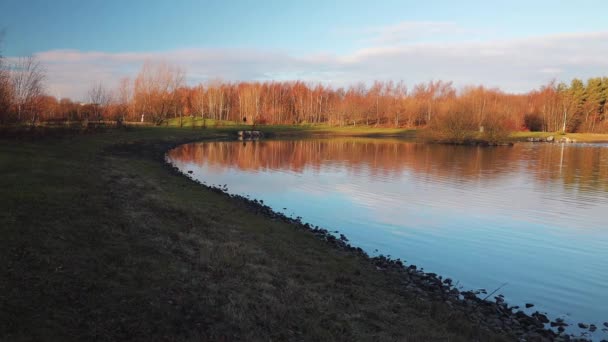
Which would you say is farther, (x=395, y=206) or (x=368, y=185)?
(x=368, y=185)

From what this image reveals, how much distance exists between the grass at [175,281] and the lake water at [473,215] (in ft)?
10.9

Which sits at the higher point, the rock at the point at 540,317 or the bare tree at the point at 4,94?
the bare tree at the point at 4,94

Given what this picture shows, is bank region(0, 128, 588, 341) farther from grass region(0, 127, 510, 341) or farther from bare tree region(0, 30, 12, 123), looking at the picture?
bare tree region(0, 30, 12, 123)

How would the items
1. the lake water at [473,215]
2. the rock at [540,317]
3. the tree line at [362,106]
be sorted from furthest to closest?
the tree line at [362,106]
the lake water at [473,215]
the rock at [540,317]

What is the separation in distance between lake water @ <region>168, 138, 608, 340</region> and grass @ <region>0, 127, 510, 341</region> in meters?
3.32

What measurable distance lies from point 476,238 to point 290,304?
433 inches

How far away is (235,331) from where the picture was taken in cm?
702

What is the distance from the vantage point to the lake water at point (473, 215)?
1248 centimetres

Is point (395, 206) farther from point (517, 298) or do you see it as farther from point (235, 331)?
point (235, 331)

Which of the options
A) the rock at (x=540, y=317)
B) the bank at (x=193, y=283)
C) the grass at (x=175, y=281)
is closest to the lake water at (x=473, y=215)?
the rock at (x=540, y=317)

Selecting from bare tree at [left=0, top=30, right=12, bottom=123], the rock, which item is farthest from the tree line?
the rock

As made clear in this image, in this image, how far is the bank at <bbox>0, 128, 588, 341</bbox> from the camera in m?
6.81

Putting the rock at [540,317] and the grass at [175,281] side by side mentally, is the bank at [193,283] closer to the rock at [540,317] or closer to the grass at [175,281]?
the grass at [175,281]

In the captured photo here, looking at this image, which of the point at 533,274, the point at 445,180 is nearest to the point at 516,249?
the point at 533,274
